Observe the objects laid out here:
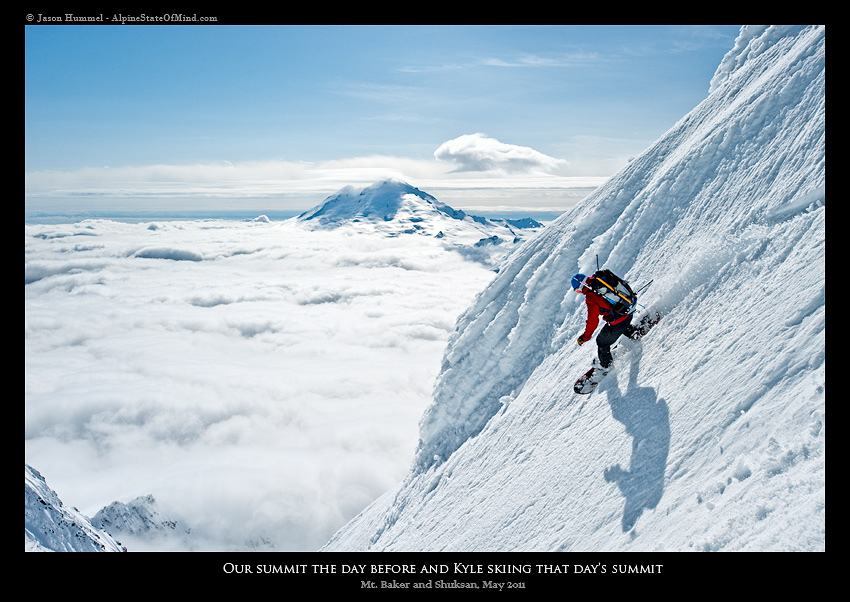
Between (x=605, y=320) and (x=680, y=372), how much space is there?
5.88ft

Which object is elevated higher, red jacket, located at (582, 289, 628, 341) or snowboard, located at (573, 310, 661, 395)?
red jacket, located at (582, 289, 628, 341)

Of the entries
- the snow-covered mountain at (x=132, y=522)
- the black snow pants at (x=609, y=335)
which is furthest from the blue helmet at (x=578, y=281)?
the snow-covered mountain at (x=132, y=522)

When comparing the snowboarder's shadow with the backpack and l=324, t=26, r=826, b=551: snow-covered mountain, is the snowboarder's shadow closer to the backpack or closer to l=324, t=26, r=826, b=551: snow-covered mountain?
l=324, t=26, r=826, b=551: snow-covered mountain

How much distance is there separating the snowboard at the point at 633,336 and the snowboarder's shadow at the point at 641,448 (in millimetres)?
862

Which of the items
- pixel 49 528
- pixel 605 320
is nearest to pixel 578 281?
pixel 605 320

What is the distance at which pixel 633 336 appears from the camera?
9.65 metres

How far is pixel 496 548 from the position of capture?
353 inches

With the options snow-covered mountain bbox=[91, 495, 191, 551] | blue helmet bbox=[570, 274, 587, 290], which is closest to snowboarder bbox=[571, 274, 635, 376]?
blue helmet bbox=[570, 274, 587, 290]

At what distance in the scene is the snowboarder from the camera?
356 inches

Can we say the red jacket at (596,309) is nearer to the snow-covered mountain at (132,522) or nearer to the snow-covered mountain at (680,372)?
the snow-covered mountain at (680,372)

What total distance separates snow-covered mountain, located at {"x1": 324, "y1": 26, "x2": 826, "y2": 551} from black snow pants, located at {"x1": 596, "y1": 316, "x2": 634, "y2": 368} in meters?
0.38
